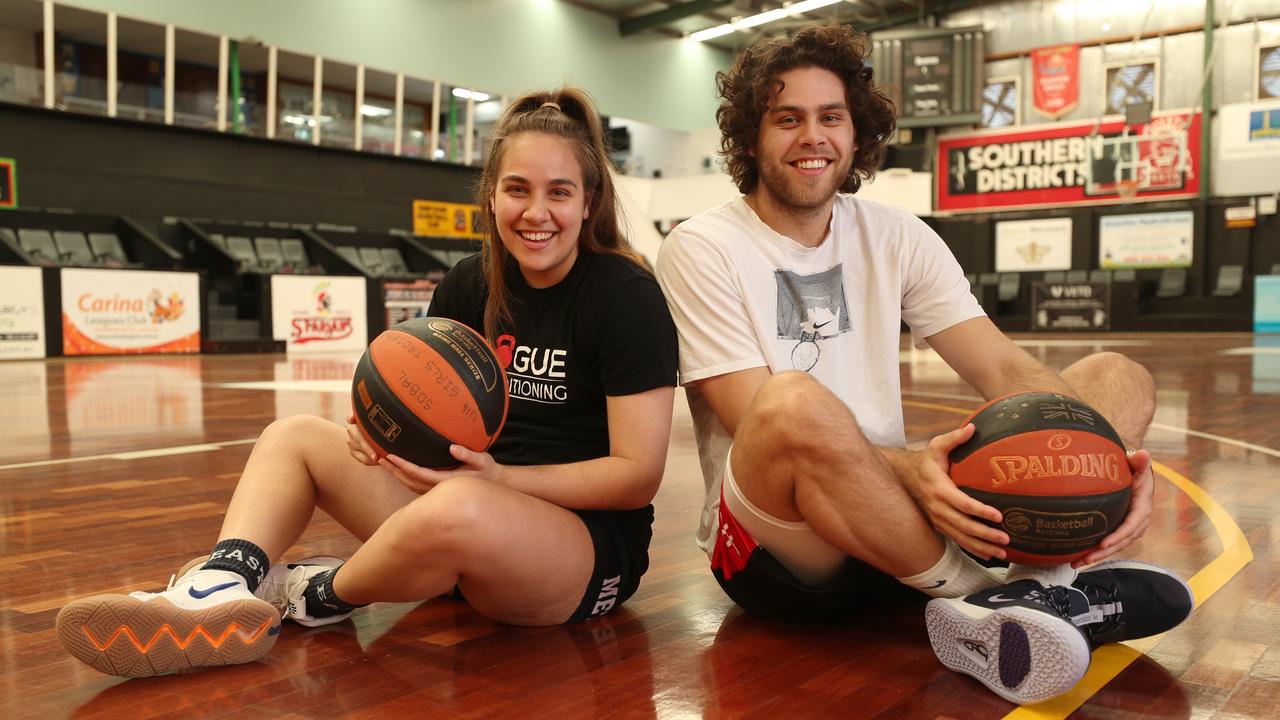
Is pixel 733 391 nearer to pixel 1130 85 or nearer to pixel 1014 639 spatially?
pixel 1014 639

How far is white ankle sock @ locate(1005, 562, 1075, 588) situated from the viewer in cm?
142

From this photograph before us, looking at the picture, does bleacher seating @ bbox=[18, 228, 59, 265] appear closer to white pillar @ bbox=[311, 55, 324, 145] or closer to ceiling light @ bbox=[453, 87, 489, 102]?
white pillar @ bbox=[311, 55, 324, 145]

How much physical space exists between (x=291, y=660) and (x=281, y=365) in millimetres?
8588

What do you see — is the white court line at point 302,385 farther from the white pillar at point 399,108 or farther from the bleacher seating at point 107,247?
the white pillar at point 399,108

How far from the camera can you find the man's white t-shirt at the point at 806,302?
68.7 inches

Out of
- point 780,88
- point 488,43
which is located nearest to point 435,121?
point 488,43

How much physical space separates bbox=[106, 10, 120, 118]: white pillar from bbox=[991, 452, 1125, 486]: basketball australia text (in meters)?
14.1

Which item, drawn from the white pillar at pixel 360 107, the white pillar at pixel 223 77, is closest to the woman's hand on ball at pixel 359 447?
the white pillar at pixel 223 77

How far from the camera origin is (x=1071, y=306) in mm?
15977

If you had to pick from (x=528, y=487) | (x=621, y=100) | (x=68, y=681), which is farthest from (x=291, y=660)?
(x=621, y=100)

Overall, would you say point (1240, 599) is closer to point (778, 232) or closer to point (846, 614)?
point (846, 614)

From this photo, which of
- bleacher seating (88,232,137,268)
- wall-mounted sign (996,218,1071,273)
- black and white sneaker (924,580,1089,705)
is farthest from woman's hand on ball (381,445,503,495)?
wall-mounted sign (996,218,1071,273)

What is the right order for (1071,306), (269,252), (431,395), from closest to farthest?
1. (431,395)
2. (269,252)
3. (1071,306)

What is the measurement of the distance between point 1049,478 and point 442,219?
54.2 feet
